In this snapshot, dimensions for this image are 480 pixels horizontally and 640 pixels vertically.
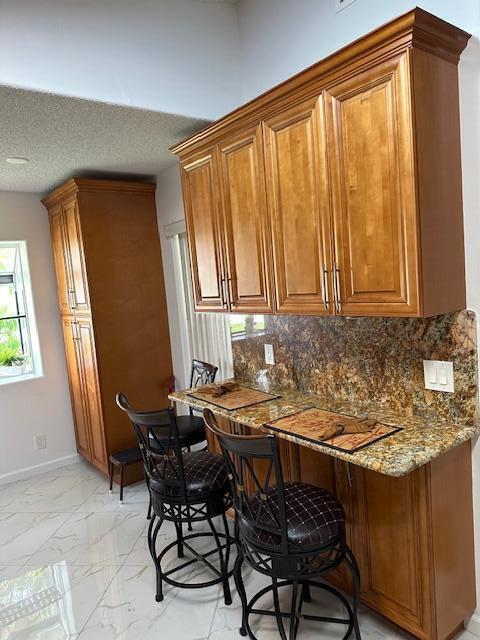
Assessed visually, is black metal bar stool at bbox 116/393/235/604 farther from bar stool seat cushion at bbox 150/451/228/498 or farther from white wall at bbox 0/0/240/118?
white wall at bbox 0/0/240/118

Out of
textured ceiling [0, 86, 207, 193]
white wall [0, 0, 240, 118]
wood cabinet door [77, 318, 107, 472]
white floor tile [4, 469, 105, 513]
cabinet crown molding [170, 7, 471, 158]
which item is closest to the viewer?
cabinet crown molding [170, 7, 471, 158]

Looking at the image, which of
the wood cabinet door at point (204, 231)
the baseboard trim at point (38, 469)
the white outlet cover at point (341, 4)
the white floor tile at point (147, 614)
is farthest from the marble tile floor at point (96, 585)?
the white outlet cover at point (341, 4)

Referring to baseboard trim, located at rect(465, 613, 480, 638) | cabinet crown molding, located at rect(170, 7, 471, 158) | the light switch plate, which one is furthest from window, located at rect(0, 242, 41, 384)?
baseboard trim, located at rect(465, 613, 480, 638)

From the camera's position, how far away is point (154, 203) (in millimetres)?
3865

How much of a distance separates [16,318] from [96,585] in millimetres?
2616

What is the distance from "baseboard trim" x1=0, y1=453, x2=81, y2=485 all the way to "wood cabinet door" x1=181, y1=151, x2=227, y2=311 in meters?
2.49

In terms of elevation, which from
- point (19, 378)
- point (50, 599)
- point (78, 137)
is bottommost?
point (50, 599)

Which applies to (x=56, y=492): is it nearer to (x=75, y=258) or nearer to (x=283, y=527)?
(x=75, y=258)

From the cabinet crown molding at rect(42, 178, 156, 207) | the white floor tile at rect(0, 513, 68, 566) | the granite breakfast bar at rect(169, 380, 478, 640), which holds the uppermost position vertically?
the cabinet crown molding at rect(42, 178, 156, 207)

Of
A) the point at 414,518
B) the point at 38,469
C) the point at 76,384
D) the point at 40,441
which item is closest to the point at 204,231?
the point at 414,518

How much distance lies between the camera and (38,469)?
4211 millimetres

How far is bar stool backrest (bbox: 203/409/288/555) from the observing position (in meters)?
1.64

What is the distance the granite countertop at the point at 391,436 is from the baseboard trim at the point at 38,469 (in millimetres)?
2545

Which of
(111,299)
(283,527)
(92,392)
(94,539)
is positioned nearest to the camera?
(283,527)
